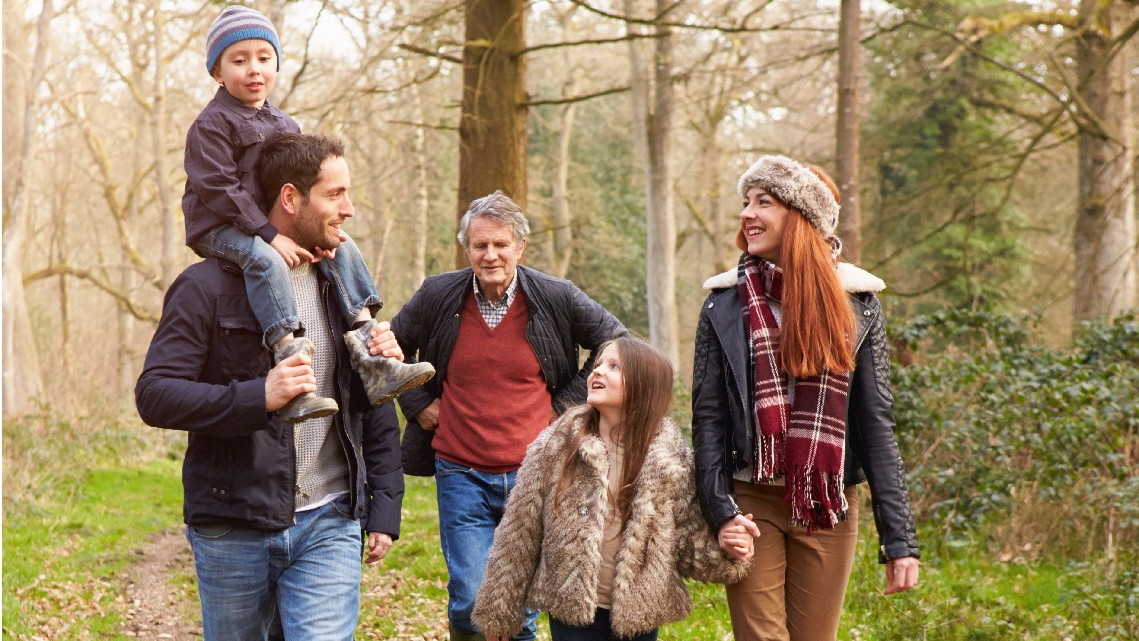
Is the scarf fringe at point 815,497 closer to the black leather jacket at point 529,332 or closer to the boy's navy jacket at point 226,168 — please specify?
the black leather jacket at point 529,332

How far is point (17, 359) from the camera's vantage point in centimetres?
2016

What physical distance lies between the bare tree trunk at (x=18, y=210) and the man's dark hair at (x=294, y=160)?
17871mm

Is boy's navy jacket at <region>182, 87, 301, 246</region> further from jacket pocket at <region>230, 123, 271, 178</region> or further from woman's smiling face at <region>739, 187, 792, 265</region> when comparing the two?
woman's smiling face at <region>739, 187, 792, 265</region>

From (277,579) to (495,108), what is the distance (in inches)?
255

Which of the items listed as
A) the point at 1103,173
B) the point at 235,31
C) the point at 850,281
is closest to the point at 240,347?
the point at 235,31

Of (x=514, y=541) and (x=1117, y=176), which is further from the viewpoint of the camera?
(x=1117, y=176)

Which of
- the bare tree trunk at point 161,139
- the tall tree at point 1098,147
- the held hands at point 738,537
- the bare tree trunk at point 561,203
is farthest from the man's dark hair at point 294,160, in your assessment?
the bare tree trunk at point 561,203

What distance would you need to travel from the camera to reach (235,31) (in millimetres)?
3885

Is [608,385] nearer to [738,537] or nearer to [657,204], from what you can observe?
[738,537]

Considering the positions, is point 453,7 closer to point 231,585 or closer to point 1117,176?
point 231,585

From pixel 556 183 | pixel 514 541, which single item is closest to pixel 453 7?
pixel 514 541

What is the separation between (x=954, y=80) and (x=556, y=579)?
65.7 ft

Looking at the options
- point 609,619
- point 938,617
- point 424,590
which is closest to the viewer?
point 609,619

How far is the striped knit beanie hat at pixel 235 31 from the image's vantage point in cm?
388
